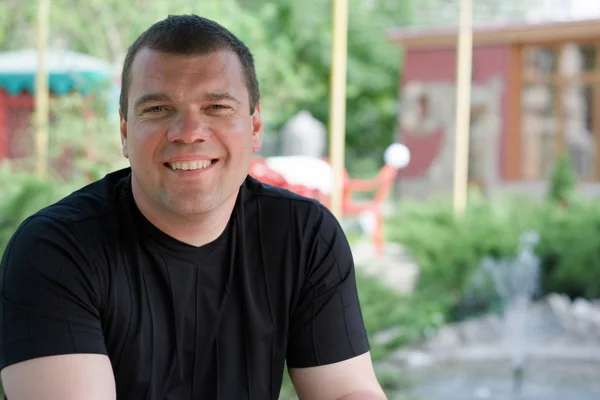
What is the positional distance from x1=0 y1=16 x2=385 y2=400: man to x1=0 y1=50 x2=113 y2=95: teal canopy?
7.31 metres

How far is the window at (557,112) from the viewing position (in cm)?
1352

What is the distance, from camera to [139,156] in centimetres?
149

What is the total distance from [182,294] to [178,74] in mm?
351

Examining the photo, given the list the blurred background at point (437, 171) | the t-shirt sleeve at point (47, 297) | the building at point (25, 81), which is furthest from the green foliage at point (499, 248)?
the t-shirt sleeve at point (47, 297)

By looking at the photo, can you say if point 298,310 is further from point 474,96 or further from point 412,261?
point 474,96

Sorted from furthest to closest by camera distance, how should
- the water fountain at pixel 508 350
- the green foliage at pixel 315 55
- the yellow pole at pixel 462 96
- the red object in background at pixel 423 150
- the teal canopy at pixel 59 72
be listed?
1. the green foliage at pixel 315 55
2. the red object in background at pixel 423 150
3. the teal canopy at pixel 59 72
4. the yellow pole at pixel 462 96
5. the water fountain at pixel 508 350

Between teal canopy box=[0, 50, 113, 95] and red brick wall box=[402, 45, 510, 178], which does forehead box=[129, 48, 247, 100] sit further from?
red brick wall box=[402, 45, 510, 178]

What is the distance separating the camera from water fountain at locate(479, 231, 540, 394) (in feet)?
24.1

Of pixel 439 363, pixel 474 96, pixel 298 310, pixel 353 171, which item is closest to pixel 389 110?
pixel 353 171

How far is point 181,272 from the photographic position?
151 cm

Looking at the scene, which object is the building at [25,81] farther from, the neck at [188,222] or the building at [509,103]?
the neck at [188,222]

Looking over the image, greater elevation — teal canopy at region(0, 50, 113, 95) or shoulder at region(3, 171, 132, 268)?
teal canopy at region(0, 50, 113, 95)

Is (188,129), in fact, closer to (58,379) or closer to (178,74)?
(178,74)

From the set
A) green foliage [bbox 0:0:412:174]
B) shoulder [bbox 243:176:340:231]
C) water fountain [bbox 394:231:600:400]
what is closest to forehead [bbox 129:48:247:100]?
shoulder [bbox 243:176:340:231]
